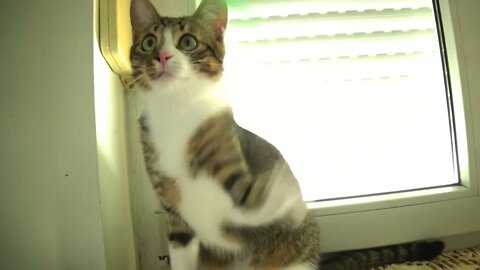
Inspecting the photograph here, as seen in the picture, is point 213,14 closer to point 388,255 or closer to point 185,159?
point 185,159

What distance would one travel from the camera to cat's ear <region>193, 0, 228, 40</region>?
466mm

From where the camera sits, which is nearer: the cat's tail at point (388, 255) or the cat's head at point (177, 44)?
the cat's head at point (177, 44)

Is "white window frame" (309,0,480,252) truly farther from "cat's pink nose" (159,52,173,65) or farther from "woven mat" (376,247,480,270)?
"cat's pink nose" (159,52,173,65)

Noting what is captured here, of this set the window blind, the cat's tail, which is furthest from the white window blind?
the cat's tail

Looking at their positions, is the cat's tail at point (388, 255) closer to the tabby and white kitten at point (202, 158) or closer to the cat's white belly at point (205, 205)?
the tabby and white kitten at point (202, 158)

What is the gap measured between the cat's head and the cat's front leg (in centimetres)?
23

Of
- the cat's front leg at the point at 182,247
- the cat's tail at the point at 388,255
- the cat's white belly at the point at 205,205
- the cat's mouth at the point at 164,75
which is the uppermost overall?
the cat's mouth at the point at 164,75

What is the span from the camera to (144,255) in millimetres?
699

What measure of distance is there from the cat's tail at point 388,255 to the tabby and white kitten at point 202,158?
27 cm

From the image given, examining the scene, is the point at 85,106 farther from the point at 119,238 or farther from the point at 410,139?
the point at 410,139

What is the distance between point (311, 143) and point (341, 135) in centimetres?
10

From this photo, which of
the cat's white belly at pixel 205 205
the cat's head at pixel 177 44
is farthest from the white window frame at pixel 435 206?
the cat's head at pixel 177 44

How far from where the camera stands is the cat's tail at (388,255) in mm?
706

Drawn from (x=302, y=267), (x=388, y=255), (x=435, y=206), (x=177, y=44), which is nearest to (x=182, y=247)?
(x=302, y=267)
